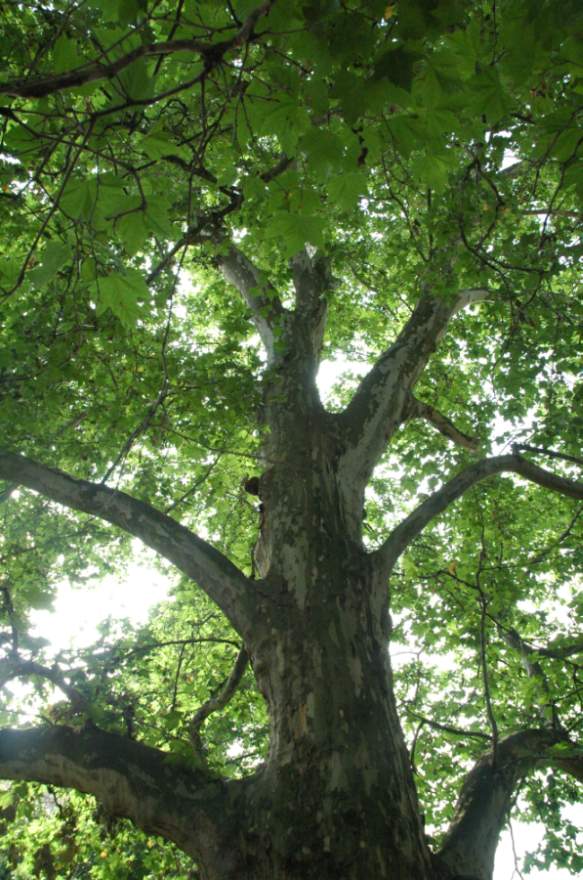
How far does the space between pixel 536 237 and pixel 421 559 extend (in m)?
4.46

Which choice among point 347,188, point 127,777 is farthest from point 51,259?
point 127,777

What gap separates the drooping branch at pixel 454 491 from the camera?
4.03 m

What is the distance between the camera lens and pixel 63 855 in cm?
381

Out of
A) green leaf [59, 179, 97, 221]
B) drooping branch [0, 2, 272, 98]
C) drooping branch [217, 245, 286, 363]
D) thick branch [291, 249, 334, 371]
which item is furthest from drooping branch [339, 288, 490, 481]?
drooping branch [0, 2, 272, 98]

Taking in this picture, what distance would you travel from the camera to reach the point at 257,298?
6164mm

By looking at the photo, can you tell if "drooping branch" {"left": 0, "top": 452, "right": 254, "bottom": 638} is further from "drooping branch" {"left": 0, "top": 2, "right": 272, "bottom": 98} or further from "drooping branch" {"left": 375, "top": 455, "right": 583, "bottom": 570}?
"drooping branch" {"left": 0, "top": 2, "right": 272, "bottom": 98}

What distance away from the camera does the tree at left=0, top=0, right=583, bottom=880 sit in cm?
174

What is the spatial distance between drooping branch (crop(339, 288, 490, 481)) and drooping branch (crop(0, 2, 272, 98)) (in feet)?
11.1

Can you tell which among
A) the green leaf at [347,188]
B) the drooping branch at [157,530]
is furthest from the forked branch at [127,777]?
the green leaf at [347,188]

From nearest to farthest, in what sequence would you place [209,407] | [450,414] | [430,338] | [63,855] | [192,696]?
[63,855] → [209,407] → [430,338] → [192,696] → [450,414]

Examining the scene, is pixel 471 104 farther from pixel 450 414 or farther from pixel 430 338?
pixel 450 414

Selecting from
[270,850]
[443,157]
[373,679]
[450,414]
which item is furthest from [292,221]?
[450,414]

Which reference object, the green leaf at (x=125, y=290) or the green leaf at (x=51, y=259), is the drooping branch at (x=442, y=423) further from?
the green leaf at (x=51, y=259)

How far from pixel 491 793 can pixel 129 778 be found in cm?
214
